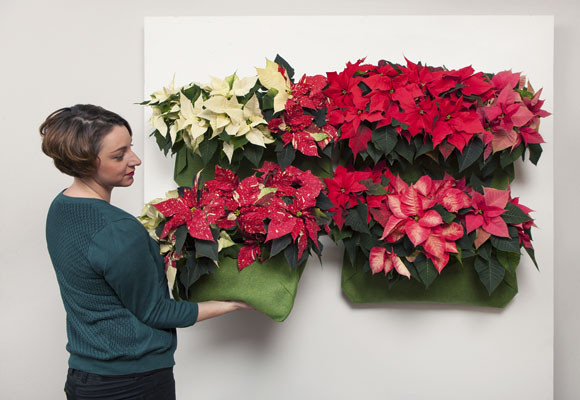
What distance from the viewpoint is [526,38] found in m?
1.25

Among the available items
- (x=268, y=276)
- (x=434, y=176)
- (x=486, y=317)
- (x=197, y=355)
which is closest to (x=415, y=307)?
(x=486, y=317)

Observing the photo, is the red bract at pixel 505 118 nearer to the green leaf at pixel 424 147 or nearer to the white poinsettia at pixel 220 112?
the green leaf at pixel 424 147

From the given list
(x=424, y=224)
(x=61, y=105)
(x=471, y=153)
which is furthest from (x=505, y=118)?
(x=61, y=105)

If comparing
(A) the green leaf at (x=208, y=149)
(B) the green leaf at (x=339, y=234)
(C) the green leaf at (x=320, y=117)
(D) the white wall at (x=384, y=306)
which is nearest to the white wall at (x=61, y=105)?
(D) the white wall at (x=384, y=306)

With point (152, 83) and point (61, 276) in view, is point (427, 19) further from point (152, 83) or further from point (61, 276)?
point (61, 276)

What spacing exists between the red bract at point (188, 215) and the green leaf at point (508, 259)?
767mm

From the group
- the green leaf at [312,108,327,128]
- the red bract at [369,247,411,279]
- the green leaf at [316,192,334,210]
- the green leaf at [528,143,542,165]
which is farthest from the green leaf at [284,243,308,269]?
the green leaf at [528,143,542,165]

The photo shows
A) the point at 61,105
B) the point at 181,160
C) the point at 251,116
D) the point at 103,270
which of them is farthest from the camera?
the point at 61,105

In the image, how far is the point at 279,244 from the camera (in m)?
1.00

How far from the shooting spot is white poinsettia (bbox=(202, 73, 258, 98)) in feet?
3.54

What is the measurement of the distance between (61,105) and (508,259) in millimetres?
1443

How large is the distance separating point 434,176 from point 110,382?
96cm

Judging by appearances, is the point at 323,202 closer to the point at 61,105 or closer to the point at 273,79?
the point at 273,79

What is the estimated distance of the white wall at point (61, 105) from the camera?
4.46ft
